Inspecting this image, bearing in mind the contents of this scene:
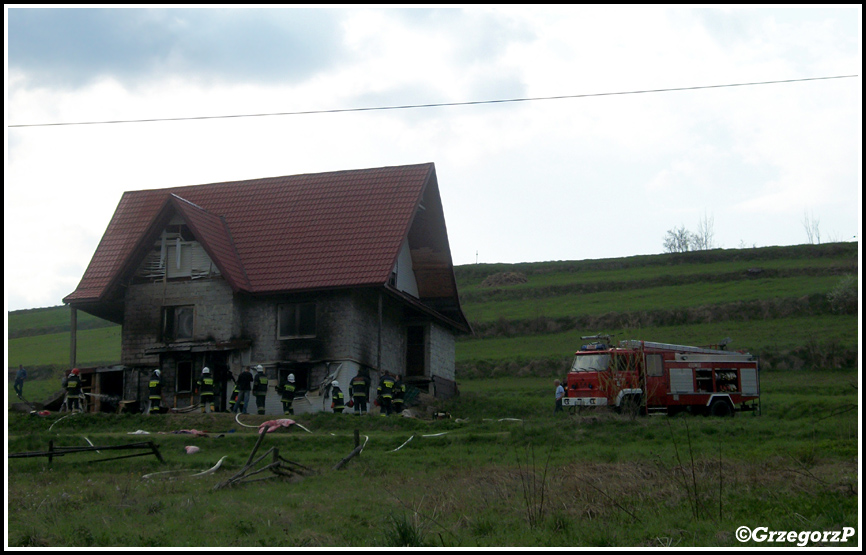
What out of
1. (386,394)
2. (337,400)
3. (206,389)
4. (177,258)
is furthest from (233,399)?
(177,258)

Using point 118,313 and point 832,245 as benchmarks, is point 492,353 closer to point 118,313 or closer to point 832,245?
point 118,313

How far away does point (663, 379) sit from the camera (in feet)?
84.5

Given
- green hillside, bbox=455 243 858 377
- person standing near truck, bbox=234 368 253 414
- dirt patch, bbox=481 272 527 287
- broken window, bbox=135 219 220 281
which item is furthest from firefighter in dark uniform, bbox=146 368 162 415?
dirt patch, bbox=481 272 527 287

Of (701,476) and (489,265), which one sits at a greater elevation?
(489,265)

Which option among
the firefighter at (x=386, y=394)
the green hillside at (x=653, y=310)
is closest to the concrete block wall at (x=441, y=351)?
the firefighter at (x=386, y=394)

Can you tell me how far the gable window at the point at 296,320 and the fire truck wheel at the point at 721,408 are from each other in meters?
13.0

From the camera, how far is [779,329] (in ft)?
148

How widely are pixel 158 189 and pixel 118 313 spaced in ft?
17.3

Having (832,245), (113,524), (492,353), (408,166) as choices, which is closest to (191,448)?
(113,524)

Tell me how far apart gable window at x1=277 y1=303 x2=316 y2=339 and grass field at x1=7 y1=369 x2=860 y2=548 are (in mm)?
7214

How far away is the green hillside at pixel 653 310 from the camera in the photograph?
44156 mm

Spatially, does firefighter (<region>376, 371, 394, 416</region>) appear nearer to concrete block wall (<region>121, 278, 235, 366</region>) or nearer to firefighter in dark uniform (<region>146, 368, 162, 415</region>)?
concrete block wall (<region>121, 278, 235, 366</region>)

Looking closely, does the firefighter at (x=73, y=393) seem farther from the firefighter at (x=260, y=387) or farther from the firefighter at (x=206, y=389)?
the firefighter at (x=260, y=387)

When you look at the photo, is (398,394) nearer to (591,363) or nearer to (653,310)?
(591,363)
